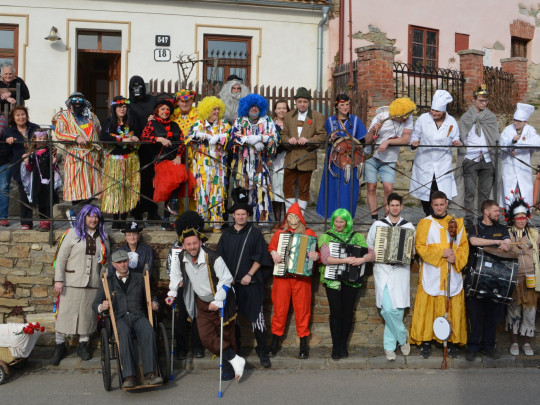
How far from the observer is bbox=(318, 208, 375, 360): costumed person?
22.7ft

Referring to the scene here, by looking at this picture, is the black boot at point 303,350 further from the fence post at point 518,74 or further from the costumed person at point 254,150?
the fence post at point 518,74

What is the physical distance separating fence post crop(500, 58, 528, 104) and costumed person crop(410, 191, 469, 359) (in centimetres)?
1054

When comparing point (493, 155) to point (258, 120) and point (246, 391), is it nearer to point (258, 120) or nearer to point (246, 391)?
point (258, 120)

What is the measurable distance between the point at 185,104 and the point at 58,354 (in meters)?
3.16

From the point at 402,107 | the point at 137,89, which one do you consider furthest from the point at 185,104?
the point at 402,107

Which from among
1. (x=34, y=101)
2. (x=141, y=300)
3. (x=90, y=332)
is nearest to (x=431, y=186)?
(x=141, y=300)

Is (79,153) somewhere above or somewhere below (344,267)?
above

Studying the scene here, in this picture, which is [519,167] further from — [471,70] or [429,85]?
[471,70]

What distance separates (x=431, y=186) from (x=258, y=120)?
2228mm

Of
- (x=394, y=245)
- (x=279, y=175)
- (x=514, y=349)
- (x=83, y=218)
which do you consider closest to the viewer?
(x=83, y=218)

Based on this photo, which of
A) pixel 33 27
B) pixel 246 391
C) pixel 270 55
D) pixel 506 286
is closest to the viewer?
pixel 246 391

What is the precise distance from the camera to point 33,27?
1288 cm

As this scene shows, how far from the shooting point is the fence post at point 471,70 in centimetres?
1465

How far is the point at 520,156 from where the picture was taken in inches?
311
